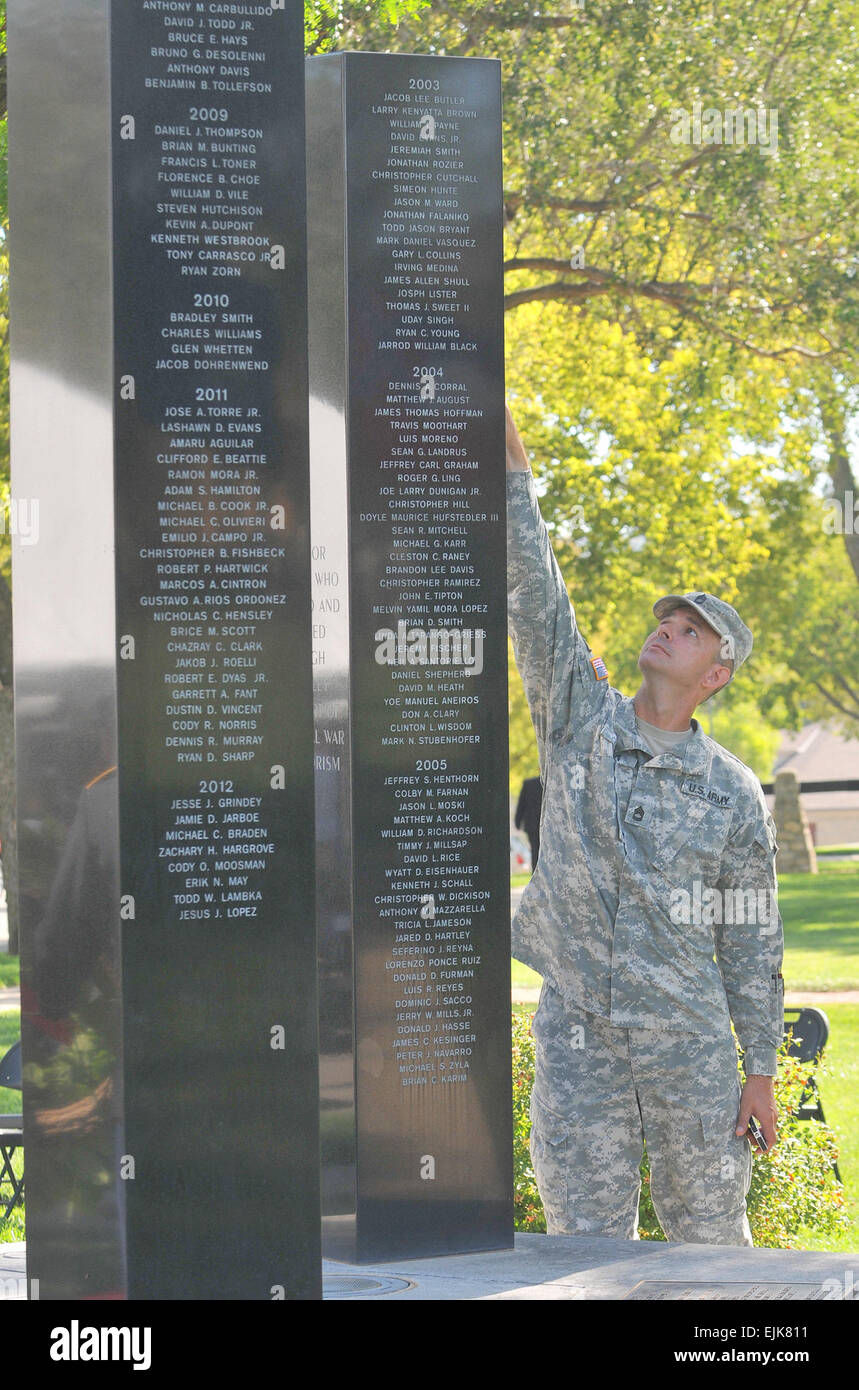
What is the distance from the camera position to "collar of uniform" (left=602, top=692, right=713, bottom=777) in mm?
5039

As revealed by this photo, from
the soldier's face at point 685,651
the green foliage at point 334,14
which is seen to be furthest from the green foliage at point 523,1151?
the green foliage at point 334,14

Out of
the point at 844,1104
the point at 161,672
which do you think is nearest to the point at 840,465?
the point at 844,1104

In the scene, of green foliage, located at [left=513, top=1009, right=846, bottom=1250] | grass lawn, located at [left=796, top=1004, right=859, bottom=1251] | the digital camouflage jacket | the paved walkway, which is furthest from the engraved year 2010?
grass lawn, located at [left=796, top=1004, right=859, bottom=1251]

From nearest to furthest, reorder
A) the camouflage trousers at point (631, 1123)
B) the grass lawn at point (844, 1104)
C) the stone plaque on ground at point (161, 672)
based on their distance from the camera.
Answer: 1. the stone plaque on ground at point (161, 672)
2. the camouflage trousers at point (631, 1123)
3. the grass lawn at point (844, 1104)

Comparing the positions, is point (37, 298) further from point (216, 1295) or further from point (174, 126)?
point (216, 1295)

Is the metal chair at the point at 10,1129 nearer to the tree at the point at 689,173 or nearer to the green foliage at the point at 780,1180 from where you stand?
the green foliage at the point at 780,1180

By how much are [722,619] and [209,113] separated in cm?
229

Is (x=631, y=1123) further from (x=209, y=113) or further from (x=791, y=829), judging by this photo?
(x=791, y=829)

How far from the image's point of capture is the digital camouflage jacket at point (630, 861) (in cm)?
488

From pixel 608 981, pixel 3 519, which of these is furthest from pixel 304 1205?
pixel 3 519

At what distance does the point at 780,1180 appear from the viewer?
6480 millimetres

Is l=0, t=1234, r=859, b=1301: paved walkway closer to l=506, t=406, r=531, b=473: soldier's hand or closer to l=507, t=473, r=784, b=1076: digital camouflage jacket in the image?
l=507, t=473, r=784, b=1076: digital camouflage jacket

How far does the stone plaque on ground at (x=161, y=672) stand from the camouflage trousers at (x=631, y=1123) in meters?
1.21
